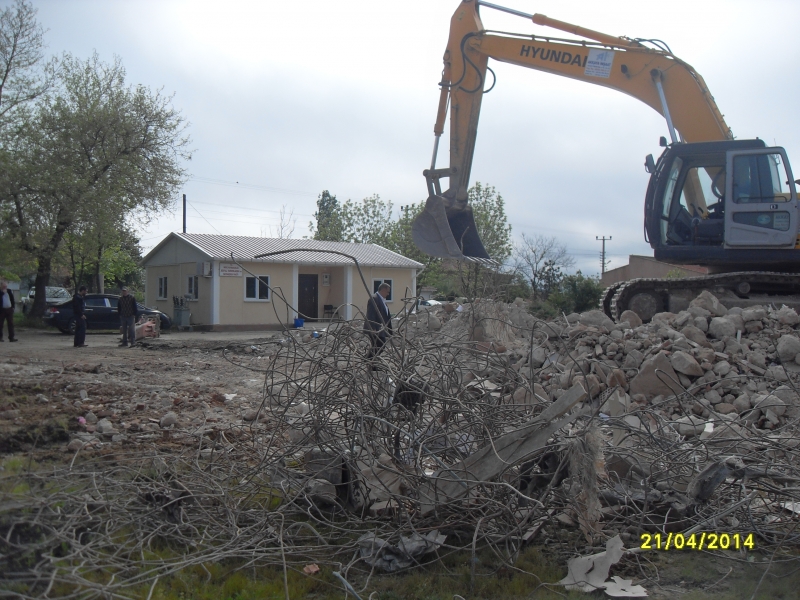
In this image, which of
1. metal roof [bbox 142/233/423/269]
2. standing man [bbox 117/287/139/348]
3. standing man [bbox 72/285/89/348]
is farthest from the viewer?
metal roof [bbox 142/233/423/269]

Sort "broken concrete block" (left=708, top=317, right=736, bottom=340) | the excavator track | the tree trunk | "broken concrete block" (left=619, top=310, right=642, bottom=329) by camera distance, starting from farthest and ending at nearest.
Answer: the tree trunk → the excavator track → "broken concrete block" (left=619, top=310, right=642, bottom=329) → "broken concrete block" (left=708, top=317, right=736, bottom=340)

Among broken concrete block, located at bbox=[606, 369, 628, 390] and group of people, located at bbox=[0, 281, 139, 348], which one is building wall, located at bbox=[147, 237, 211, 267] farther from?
broken concrete block, located at bbox=[606, 369, 628, 390]

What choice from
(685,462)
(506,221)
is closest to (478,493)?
(685,462)

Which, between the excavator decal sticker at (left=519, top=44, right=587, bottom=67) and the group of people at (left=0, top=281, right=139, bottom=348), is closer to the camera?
the excavator decal sticker at (left=519, top=44, right=587, bottom=67)

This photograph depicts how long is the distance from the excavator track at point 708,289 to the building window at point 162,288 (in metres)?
21.4

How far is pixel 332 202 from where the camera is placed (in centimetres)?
7731

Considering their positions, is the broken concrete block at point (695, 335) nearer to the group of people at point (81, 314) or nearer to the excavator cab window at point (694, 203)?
the excavator cab window at point (694, 203)

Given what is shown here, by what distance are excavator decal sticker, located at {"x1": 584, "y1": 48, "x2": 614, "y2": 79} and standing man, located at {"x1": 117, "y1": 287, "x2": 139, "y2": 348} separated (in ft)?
37.6

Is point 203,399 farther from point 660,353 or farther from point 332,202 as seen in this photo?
point 332,202

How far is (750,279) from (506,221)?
36.3 meters

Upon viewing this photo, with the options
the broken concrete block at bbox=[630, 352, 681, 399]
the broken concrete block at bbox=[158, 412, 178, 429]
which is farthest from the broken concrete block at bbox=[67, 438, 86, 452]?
the broken concrete block at bbox=[630, 352, 681, 399]

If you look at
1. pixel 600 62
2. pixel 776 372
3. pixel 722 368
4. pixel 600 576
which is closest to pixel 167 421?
pixel 600 576

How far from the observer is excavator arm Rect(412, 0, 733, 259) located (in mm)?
10977
